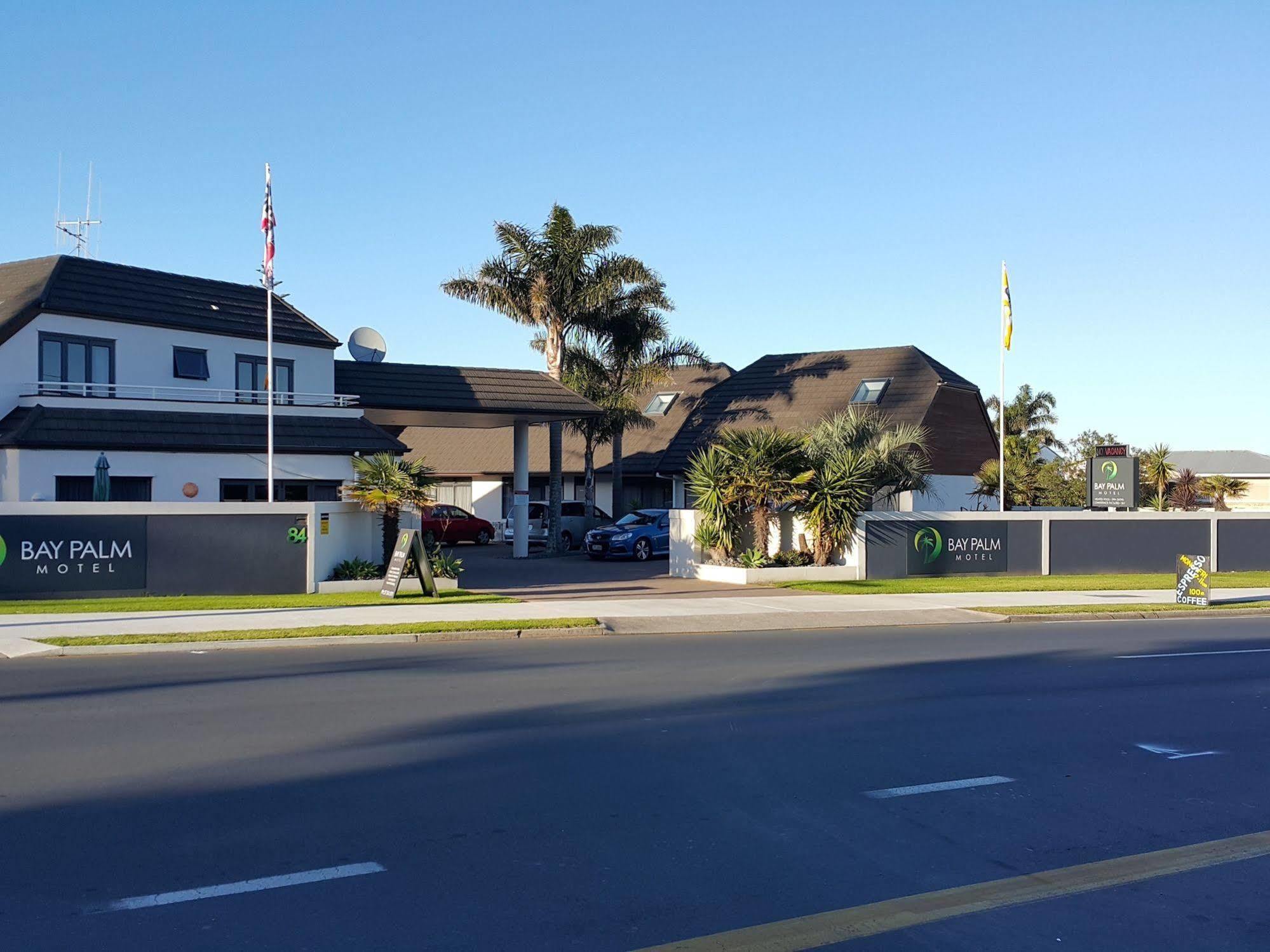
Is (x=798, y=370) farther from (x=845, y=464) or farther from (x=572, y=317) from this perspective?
(x=845, y=464)

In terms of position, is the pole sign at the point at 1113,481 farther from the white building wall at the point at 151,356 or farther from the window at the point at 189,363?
the window at the point at 189,363

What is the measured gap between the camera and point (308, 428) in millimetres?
30141

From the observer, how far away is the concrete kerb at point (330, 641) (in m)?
15.5

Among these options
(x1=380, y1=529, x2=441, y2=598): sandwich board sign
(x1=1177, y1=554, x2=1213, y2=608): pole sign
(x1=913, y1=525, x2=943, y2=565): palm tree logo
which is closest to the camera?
(x1=380, y1=529, x2=441, y2=598): sandwich board sign

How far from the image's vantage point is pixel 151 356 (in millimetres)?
30594

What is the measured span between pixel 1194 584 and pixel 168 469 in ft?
73.7

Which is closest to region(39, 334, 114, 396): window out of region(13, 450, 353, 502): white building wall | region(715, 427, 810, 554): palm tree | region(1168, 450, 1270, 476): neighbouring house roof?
region(13, 450, 353, 502): white building wall

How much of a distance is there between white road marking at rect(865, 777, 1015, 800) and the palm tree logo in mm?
21413

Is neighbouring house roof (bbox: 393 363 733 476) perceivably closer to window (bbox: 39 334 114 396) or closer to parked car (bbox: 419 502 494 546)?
parked car (bbox: 419 502 494 546)

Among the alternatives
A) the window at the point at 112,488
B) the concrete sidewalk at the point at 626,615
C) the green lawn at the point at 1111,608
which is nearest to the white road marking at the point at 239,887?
the concrete sidewalk at the point at 626,615

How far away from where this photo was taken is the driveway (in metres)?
25.2

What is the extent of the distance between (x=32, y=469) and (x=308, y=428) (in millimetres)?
6525

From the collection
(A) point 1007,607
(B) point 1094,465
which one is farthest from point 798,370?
(A) point 1007,607

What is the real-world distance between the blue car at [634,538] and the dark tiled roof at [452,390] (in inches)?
146
